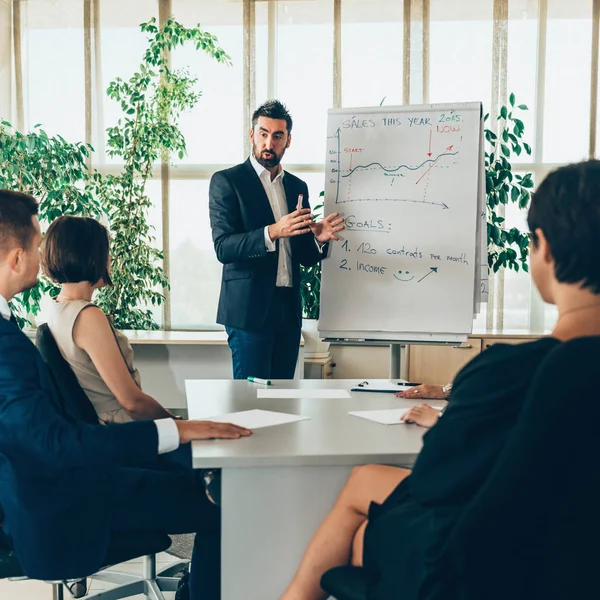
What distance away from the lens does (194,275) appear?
596 centimetres

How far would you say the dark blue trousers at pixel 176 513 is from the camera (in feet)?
5.62

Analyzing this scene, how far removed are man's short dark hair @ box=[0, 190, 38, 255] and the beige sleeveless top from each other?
402 millimetres

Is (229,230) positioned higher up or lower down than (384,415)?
higher up

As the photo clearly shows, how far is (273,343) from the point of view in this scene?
3020 millimetres

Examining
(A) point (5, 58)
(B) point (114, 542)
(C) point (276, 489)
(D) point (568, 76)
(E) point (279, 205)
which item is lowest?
(B) point (114, 542)

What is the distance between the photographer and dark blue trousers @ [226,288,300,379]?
9.79 feet

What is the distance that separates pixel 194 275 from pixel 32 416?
179 inches

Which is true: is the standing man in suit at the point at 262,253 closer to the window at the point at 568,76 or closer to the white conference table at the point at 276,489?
the white conference table at the point at 276,489

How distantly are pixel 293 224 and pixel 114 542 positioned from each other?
1487 millimetres

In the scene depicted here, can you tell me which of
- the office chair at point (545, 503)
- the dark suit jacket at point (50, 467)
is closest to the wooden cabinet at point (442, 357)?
the dark suit jacket at point (50, 467)

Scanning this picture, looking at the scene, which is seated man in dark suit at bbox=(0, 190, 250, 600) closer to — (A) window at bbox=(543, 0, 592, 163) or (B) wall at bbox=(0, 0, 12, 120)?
(B) wall at bbox=(0, 0, 12, 120)

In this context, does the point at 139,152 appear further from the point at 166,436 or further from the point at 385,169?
the point at 166,436

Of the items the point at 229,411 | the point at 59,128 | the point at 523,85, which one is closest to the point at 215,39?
the point at 59,128

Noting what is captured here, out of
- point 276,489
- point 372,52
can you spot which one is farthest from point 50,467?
point 372,52
